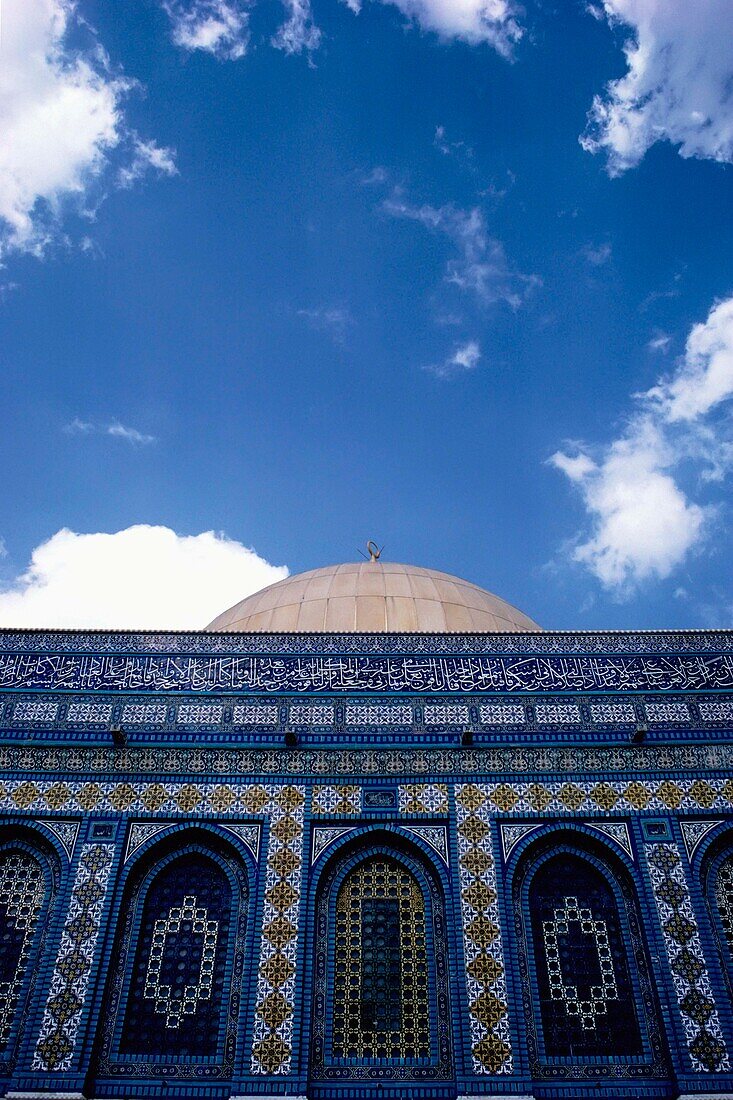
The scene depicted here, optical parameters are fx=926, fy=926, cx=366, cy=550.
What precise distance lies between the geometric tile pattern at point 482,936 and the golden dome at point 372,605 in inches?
122

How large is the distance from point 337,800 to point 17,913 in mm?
3098

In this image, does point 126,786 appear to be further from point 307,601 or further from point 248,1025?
point 307,601

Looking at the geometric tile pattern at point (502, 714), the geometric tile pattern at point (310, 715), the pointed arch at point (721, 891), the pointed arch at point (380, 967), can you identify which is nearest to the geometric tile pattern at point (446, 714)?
the geometric tile pattern at point (502, 714)

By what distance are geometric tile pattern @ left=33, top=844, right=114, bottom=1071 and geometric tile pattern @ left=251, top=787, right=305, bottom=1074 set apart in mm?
1508

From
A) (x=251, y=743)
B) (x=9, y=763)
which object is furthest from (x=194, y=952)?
(x=9, y=763)

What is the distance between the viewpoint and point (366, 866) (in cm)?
885

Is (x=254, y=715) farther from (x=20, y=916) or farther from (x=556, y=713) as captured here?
(x=556, y=713)

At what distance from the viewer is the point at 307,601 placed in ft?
41.0

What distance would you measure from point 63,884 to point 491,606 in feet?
23.1

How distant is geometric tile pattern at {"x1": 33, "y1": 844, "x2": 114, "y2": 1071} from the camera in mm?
7754

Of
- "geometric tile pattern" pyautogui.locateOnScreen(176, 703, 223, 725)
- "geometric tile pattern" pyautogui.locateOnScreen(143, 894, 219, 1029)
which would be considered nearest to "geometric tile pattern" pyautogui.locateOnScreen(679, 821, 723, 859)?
"geometric tile pattern" pyautogui.locateOnScreen(143, 894, 219, 1029)

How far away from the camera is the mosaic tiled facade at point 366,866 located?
25.7ft

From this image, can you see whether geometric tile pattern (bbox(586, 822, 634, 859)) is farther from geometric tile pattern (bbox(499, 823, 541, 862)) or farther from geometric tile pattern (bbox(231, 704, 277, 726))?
geometric tile pattern (bbox(231, 704, 277, 726))

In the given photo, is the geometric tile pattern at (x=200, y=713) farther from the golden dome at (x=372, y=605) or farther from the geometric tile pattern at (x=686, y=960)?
the geometric tile pattern at (x=686, y=960)
